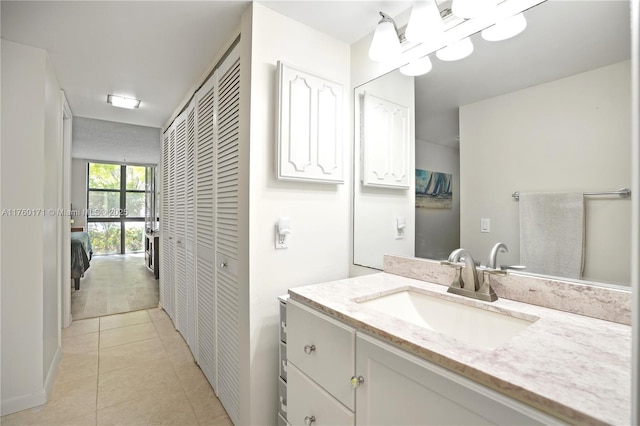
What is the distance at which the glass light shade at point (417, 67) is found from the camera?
4.87 ft

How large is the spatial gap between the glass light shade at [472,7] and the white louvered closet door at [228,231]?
43.4 inches

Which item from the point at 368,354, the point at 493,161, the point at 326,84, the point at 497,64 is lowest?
the point at 368,354

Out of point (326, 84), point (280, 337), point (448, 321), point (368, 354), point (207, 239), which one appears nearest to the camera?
point (368, 354)

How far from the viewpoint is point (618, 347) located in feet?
2.48

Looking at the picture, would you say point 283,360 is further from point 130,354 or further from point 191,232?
point 130,354

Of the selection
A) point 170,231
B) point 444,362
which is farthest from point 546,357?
point 170,231

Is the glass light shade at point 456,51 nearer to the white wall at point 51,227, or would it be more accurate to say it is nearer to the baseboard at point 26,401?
the white wall at point 51,227

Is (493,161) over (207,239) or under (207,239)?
over

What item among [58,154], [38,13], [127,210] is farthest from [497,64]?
[127,210]

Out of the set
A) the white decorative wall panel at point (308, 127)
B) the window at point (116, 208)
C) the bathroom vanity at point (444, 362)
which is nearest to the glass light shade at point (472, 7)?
the white decorative wall panel at point (308, 127)

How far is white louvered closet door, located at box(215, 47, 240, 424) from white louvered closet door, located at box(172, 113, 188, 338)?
0.94 metres

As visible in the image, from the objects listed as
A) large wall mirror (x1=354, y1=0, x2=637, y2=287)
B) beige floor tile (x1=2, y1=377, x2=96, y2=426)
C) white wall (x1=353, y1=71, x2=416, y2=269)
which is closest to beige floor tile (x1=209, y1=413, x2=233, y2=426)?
beige floor tile (x1=2, y1=377, x2=96, y2=426)

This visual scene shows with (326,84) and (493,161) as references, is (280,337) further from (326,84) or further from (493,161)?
(326,84)

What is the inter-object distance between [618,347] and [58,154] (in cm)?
337
